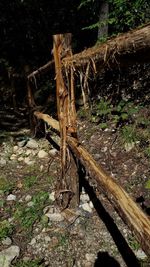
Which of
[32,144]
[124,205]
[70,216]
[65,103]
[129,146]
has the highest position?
[65,103]

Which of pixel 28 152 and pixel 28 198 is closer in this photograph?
pixel 28 198

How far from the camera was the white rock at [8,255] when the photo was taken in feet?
11.4

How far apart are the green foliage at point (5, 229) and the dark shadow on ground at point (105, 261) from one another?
120cm

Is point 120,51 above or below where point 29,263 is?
above

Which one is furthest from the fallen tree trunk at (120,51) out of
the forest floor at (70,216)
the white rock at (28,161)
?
the white rock at (28,161)

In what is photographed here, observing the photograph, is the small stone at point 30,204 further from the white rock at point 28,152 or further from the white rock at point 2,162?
the white rock at point 28,152

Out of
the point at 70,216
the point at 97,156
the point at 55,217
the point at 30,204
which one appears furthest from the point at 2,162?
the point at 70,216

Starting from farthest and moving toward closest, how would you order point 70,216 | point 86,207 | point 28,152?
point 28,152 → point 86,207 → point 70,216

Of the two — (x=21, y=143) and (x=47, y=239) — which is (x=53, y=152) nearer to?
(x=21, y=143)

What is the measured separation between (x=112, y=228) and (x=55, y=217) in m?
0.79

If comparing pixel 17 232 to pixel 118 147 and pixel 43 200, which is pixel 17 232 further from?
pixel 118 147

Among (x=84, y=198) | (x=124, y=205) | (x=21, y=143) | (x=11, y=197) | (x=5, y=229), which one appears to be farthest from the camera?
(x=21, y=143)

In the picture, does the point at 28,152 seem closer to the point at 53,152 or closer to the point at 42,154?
the point at 42,154

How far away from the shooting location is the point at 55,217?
13.7 feet
